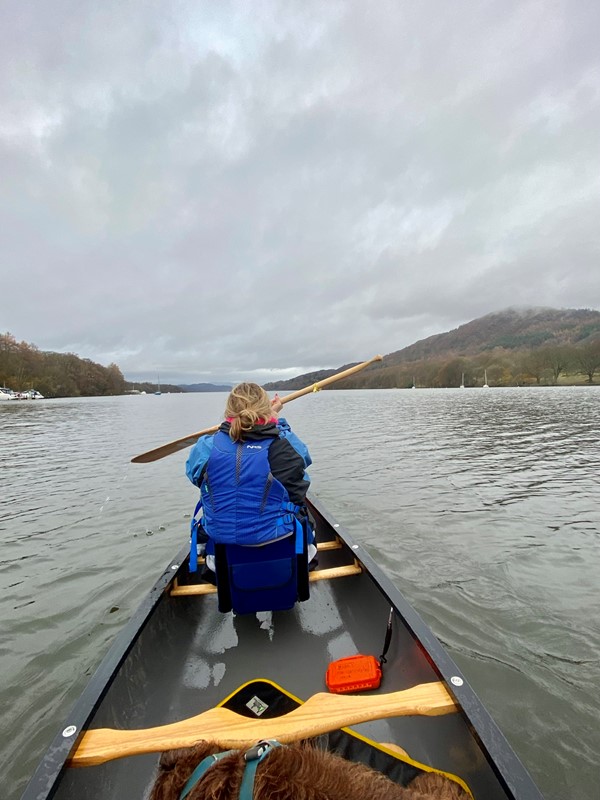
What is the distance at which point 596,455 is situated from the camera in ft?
50.5

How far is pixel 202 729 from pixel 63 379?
127 m

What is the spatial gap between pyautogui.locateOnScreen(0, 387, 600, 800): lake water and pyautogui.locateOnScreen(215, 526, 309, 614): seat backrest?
202 cm

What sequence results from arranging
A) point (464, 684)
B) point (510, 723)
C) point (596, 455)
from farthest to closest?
point (596, 455), point (510, 723), point (464, 684)

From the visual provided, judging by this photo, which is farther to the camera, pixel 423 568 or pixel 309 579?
pixel 423 568

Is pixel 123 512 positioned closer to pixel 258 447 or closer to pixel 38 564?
pixel 38 564

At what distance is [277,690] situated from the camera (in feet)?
10.9

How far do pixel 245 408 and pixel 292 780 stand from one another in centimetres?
253

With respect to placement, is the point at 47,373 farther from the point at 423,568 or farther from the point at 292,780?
the point at 292,780

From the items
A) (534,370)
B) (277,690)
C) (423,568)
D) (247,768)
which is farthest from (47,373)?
(534,370)

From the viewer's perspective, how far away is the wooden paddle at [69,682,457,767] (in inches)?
83.5

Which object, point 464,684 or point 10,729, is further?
point 10,729

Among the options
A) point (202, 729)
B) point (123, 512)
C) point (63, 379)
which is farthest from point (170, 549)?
point (63, 379)

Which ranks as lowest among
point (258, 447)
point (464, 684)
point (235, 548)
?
point (464, 684)

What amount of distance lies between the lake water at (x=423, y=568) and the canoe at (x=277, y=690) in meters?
1.21
